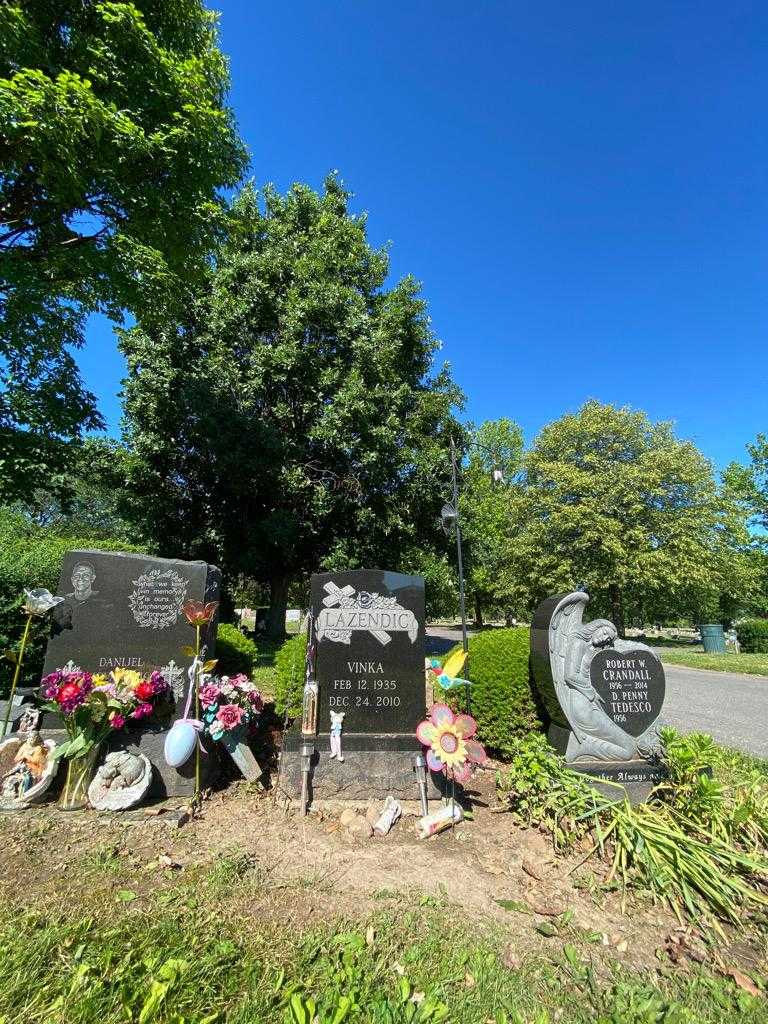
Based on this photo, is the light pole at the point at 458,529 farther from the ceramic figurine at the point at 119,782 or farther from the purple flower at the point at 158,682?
the ceramic figurine at the point at 119,782

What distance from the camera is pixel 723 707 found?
872 centimetres

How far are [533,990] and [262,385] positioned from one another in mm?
11815

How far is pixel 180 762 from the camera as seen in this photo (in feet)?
13.0

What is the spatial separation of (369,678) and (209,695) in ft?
5.14

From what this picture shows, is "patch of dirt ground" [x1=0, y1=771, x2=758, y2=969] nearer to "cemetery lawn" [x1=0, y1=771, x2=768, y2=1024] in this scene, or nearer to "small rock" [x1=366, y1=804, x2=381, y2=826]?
"cemetery lawn" [x1=0, y1=771, x2=768, y2=1024]

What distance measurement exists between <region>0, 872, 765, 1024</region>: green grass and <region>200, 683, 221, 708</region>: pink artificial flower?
5.95 feet

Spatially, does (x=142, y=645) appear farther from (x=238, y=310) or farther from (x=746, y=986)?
(x=238, y=310)

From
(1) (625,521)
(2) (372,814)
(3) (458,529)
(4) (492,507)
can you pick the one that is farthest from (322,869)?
(4) (492,507)

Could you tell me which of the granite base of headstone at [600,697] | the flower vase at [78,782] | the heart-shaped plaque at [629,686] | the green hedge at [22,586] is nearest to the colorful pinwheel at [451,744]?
the granite base of headstone at [600,697]

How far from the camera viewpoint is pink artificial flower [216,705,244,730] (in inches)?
173

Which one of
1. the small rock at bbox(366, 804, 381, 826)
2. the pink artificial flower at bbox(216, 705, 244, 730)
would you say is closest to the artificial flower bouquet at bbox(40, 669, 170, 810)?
the pink artificial flower at bbox(216, 705, 244, 730)

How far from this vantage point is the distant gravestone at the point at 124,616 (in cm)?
459

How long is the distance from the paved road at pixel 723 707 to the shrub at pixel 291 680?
5550mm

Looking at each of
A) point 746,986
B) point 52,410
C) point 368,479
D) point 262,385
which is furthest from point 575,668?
point 262,385
